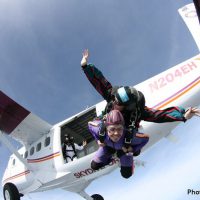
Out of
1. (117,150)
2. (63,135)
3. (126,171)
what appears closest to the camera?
(117,150)

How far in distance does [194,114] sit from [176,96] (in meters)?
5.57

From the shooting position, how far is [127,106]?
579cm

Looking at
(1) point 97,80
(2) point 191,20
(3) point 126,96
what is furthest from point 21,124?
(3) point 126,96

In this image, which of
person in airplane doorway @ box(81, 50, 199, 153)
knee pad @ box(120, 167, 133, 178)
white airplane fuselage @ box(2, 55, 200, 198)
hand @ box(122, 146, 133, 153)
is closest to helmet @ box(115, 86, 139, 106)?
person in airplane doorway @ box(81, 50, 199, 153)

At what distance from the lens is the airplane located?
1128cm

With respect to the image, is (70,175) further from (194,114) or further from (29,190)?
(194,114)

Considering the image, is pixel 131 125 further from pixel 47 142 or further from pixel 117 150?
pixel 47 142

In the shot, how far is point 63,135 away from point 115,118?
9.10m

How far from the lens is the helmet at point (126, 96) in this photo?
569 centimetres

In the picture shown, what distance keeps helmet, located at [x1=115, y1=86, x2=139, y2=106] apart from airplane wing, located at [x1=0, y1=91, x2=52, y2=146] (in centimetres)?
941

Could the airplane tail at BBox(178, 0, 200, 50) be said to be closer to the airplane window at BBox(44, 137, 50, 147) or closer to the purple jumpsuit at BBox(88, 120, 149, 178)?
the purple jumpsuit at BBox(88, 120, 149, 178)

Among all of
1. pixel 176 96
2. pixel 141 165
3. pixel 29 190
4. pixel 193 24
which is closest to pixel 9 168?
pixel 29 190

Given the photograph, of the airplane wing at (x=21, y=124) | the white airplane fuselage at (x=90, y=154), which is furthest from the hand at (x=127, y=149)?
the airplane wing at (x=21, y=124)

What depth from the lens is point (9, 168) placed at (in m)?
16.7
